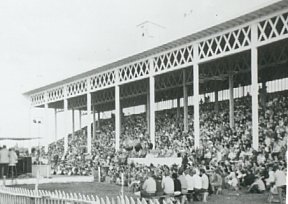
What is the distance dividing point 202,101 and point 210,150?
17101 millimetres

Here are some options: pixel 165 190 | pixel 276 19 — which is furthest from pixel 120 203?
pixel 276 19

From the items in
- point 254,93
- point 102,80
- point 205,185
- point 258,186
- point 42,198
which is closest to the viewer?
point 42,198

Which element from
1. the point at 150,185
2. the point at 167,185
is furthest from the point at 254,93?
the point at 150,185

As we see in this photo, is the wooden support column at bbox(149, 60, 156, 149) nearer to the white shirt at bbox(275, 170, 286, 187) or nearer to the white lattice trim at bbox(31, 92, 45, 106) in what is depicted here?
the white shirt at bbox(275, 170, 286, 187)

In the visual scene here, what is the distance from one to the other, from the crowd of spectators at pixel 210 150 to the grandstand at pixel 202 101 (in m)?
0.06

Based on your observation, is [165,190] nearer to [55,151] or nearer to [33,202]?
[33,202]

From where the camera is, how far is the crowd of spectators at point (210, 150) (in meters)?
17.5

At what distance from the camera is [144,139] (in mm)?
30750

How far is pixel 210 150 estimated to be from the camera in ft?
Answer: 70.9

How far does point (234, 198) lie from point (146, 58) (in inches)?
547

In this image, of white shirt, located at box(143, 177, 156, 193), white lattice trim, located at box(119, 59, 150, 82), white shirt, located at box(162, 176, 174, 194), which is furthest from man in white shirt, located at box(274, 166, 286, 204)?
white lattice trim, located at box(119, 59, 150, 82)

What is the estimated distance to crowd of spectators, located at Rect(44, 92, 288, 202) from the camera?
17.5 metres

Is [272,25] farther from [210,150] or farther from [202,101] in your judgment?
[202,101]

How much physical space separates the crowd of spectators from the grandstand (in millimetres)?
62
